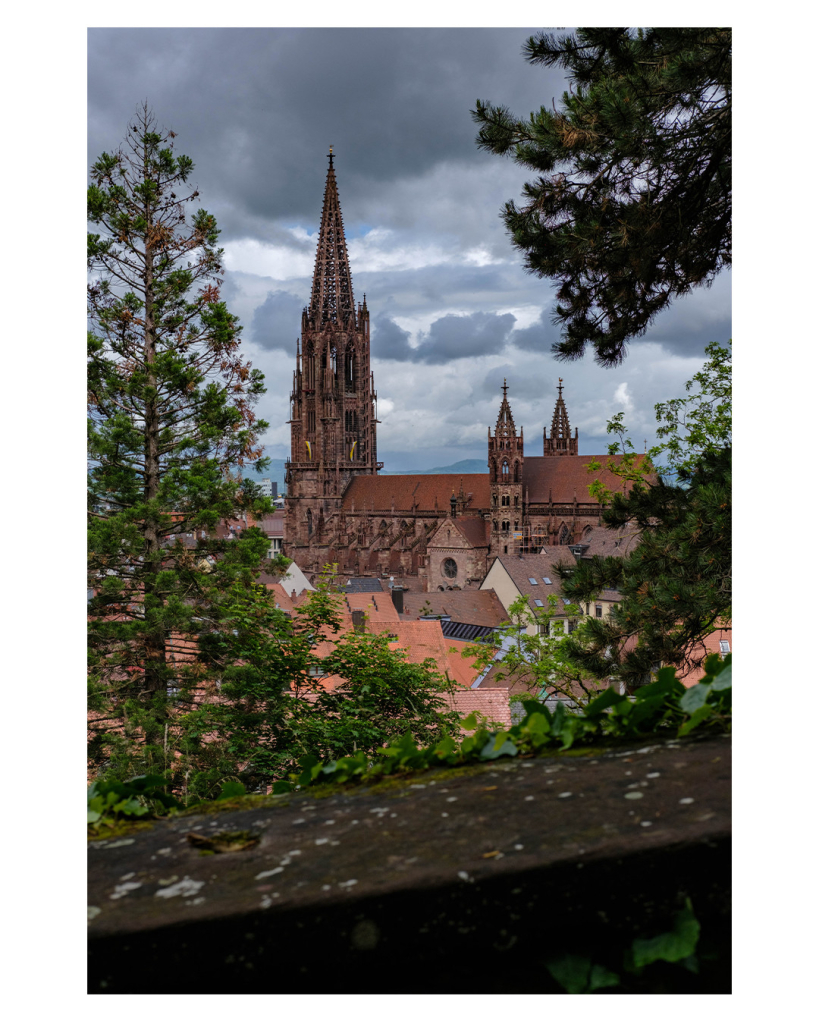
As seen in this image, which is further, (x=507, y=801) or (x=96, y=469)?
(x=96, y=469)

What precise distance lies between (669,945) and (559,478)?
255 feet

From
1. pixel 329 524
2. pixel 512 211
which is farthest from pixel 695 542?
pixel 329 524

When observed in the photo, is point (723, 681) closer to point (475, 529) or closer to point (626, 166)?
point (626, 166)

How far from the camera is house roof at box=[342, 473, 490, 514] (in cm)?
8250

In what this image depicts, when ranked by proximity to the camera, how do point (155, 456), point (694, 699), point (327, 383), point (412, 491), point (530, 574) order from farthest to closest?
1. point (327, 383)
2. point (412, 491)
3. point (530, 574)
4. point (155, 456)
5. point (694, 699)

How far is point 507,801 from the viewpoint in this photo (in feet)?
7.87

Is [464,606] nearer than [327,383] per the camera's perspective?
Yes

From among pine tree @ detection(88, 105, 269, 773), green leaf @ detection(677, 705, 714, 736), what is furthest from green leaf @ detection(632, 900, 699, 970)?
pine tree @ detection(88, 105, 269, 773)

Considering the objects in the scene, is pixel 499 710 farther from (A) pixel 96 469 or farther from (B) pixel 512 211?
(B) pixel 512 211

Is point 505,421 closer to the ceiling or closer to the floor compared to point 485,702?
closer to the ceiling

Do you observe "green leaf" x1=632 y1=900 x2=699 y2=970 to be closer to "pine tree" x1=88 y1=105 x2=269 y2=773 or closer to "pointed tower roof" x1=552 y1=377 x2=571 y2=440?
"pine tree" x1=88 y1=105 x2=269 y2=773

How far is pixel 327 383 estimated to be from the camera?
8906 cm

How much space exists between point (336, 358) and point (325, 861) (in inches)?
3514

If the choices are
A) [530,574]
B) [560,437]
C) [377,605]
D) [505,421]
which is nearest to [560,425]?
[560,437]
